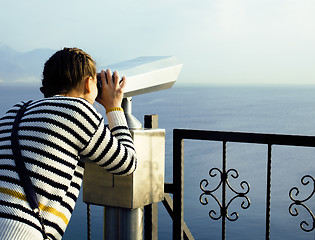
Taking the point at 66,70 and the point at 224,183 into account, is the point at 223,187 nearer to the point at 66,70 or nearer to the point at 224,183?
the point at 224,183

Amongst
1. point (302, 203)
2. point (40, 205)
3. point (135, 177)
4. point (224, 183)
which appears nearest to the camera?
point (40, 205)

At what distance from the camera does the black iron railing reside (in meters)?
1.83

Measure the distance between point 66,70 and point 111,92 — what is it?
0.22m

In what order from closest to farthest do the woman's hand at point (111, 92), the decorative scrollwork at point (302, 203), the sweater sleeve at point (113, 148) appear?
the sweater sleeve at point (113, 148) < the woman's hand at point (111, 92) < the decorative scrollwork at point (302, 203)

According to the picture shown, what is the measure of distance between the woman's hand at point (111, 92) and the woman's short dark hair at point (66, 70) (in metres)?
0.14

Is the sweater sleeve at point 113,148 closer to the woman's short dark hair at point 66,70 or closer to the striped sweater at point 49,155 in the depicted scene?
the striped sweater at point 49,155

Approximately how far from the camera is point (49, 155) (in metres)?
1.16

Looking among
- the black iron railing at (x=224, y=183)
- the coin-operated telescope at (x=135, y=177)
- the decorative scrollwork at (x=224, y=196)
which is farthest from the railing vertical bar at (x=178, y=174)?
the coin-operated telescope at (x=135, y=177)

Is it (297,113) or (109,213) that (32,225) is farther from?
(297,113)

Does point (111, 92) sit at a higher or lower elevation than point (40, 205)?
higher

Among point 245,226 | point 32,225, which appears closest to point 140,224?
point 32,225

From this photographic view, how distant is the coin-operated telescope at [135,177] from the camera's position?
1.65 metres

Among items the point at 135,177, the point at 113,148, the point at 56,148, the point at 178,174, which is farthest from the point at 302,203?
the point at 56,148

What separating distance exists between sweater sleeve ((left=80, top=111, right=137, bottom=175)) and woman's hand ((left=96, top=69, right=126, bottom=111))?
0.14 feet
